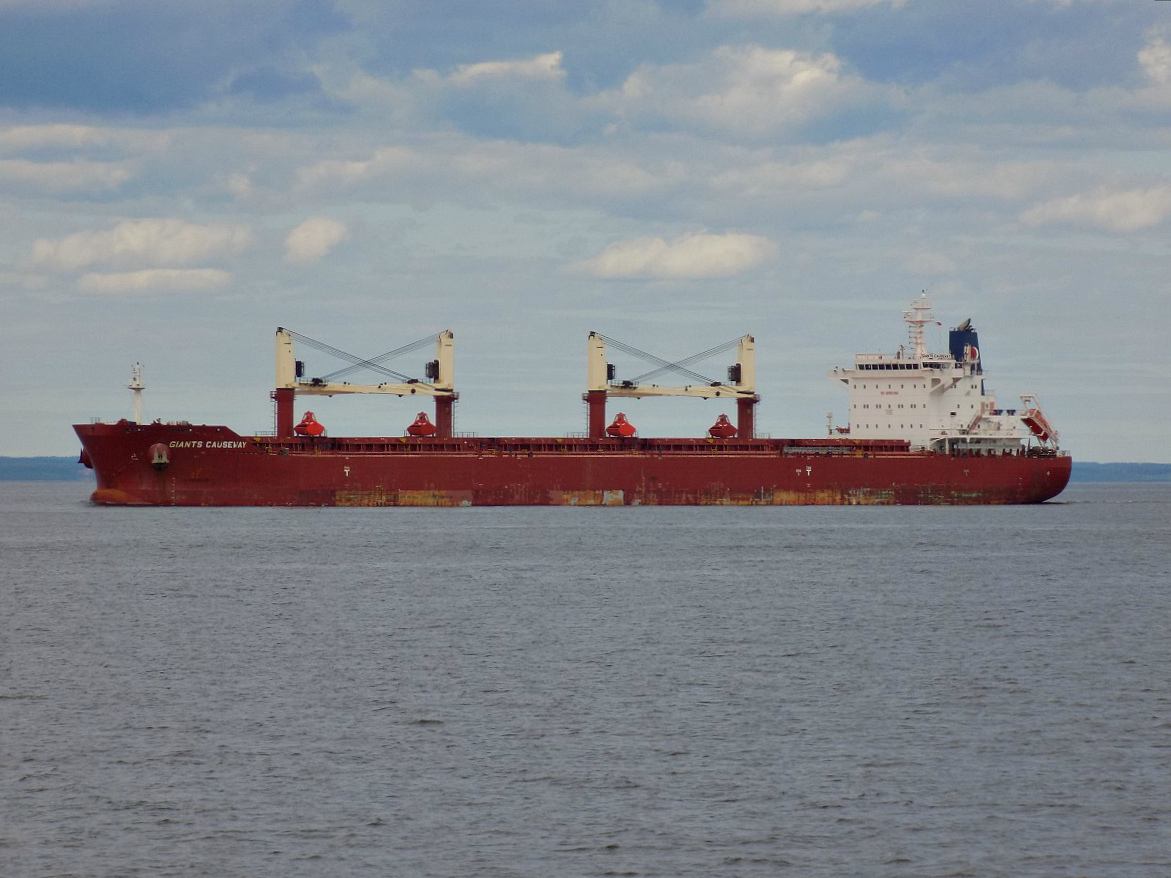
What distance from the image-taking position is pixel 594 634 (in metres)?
23.6

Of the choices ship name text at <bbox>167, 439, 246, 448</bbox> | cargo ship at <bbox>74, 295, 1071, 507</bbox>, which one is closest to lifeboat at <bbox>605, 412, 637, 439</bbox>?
cargo ship at <bbox>74, 295, 1071, 507</bbox>

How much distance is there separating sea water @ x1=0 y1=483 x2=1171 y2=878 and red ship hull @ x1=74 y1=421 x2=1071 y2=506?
20604 millimetres

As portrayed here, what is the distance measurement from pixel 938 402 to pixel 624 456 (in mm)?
14994

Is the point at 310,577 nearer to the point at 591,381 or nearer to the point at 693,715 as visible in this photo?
the point at 693,715

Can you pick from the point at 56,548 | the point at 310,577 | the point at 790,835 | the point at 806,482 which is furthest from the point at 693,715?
the point at 806,482

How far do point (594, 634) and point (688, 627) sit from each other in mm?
1894

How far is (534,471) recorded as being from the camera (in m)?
58.5

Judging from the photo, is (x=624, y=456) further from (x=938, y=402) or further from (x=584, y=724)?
(x=584, y=724)

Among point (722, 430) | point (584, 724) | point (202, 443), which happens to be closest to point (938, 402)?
point (722, 430)

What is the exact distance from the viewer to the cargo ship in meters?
55.5

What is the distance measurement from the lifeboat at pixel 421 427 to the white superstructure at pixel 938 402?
19.7m

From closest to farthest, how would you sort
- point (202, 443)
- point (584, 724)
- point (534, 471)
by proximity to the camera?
1. point (584, 724)
2. point (202, 443)
3. point (534, 471)

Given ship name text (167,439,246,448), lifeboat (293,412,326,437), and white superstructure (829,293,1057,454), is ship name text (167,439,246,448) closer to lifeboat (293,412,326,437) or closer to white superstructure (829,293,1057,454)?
lifeboat (293,412,326,437)

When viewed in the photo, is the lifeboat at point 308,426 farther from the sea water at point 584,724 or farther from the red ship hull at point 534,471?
the sea water at point 584,724
